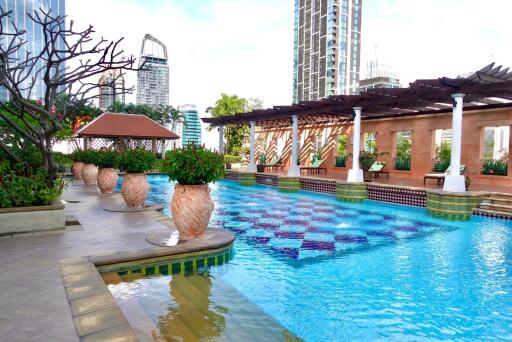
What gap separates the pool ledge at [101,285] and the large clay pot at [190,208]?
10.0 inches

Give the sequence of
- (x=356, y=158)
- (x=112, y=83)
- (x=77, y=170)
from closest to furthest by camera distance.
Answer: (x=112, y=83)
(x=356, y=158)
(x=77, y=170)

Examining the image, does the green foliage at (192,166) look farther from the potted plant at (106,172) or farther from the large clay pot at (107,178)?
the large clay pot at (107,178)

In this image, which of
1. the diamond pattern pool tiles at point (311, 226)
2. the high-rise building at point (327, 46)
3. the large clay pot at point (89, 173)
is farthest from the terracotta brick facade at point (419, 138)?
the high-rise building at point (327, 46)

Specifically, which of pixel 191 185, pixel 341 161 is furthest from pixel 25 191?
pixel 341 161

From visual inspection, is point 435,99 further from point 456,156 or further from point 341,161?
point 341,161

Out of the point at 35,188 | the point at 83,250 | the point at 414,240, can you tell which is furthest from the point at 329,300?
the point at 35,188

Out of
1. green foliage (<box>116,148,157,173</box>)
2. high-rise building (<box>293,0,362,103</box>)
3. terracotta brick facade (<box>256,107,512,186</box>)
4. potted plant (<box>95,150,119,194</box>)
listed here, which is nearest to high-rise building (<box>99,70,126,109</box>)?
green foliage (<box>116,148,157,173</box>)

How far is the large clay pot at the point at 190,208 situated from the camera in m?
5.95

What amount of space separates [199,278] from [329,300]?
1.72m

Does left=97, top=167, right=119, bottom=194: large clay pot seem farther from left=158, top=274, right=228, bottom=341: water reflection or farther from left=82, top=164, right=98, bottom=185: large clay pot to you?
left=158, top=274, right=228, bottom=341: water reflection

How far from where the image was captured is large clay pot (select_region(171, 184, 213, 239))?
595 cm

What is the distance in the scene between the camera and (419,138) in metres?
17.8

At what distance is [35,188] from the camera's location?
6449mm

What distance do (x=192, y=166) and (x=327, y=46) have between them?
89010mm
